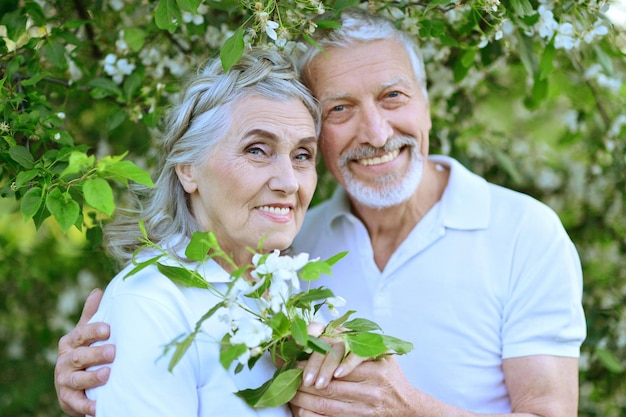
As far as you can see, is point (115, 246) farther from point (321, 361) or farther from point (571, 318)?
point (571, 318)

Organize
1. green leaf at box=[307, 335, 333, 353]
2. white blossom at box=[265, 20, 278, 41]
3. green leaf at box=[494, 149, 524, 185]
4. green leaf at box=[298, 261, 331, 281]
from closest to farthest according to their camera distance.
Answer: green leaf at box=[298, 261, 331, 281] < green leaf at box=[307, 335, 333, 353] < white blossom at box=[265, 20, 278, 41] < green leaf at box=[494, 149, 524, 185]

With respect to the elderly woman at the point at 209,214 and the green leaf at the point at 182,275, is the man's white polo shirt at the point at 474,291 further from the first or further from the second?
the green leaf at the point at 182,275

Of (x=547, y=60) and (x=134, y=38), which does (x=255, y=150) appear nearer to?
(x=134, y=38)

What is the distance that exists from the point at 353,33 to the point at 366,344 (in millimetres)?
1369

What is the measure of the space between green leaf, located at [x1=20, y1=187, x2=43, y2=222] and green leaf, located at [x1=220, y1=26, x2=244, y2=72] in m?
0.66

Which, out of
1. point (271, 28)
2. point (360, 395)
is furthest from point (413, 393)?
point (271, 28)

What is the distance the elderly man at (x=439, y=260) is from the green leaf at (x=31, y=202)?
1188 millimetres

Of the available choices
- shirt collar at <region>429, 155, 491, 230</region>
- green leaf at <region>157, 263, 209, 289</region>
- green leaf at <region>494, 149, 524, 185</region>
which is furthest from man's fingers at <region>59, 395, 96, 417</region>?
green leaf at <region>494, 149, 524, 185</region>

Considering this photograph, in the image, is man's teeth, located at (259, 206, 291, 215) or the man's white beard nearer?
man's teeth, located at (259, 206, 291, 215)

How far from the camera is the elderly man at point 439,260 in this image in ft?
9.18

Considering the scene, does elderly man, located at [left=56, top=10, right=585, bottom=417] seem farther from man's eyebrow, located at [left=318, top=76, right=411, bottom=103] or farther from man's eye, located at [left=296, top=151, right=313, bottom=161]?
man's eye, located at [left=296, top=151, right=313, bottom=161]

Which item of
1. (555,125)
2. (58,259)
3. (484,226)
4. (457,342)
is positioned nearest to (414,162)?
(484,226)

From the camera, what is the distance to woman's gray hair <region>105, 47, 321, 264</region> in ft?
8.22

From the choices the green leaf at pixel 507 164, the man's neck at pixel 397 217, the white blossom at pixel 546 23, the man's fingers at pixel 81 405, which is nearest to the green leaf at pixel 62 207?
the man's fingers at pixel 81 405
